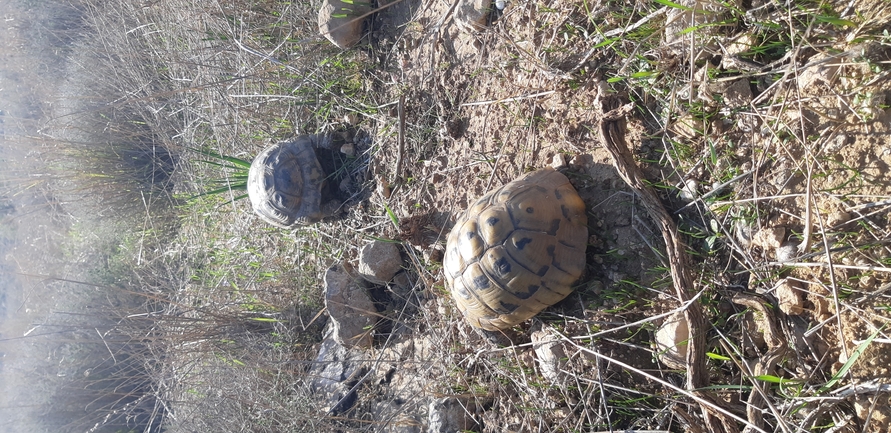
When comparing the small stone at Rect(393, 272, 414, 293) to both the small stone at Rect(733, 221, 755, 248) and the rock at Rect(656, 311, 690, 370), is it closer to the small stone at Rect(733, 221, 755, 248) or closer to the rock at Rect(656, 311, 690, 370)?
the rock at Rect(656, 311, 690, 370)

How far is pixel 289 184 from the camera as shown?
3.22 metres

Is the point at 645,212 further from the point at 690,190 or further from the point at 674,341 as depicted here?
the point at 674,341

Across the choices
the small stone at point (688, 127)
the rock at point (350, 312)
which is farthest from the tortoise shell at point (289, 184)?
the small stone at point (688, 127)

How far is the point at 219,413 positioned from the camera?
343 centimetres

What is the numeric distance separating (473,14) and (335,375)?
2206 mm

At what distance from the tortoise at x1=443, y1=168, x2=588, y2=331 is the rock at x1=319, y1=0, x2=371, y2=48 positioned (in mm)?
1653

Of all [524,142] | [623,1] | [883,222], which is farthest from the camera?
[524,142]

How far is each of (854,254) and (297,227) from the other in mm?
2958

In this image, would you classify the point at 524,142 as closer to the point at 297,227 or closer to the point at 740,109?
the point at 740,109

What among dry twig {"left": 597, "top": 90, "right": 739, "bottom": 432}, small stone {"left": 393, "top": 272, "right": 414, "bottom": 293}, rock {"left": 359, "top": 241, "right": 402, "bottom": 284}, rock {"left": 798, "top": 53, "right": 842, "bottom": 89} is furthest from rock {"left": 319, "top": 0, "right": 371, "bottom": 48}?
rock {"left": 798, "top": 53, "right": 842, "bottom": 89}

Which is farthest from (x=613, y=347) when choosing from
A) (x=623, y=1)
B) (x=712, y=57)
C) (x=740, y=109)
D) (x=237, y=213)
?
(x=237, y=213)

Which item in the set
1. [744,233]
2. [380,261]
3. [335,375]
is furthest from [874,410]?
[335,375]

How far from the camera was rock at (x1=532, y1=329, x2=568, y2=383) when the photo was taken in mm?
2104

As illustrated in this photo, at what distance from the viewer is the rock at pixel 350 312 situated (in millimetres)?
2982
